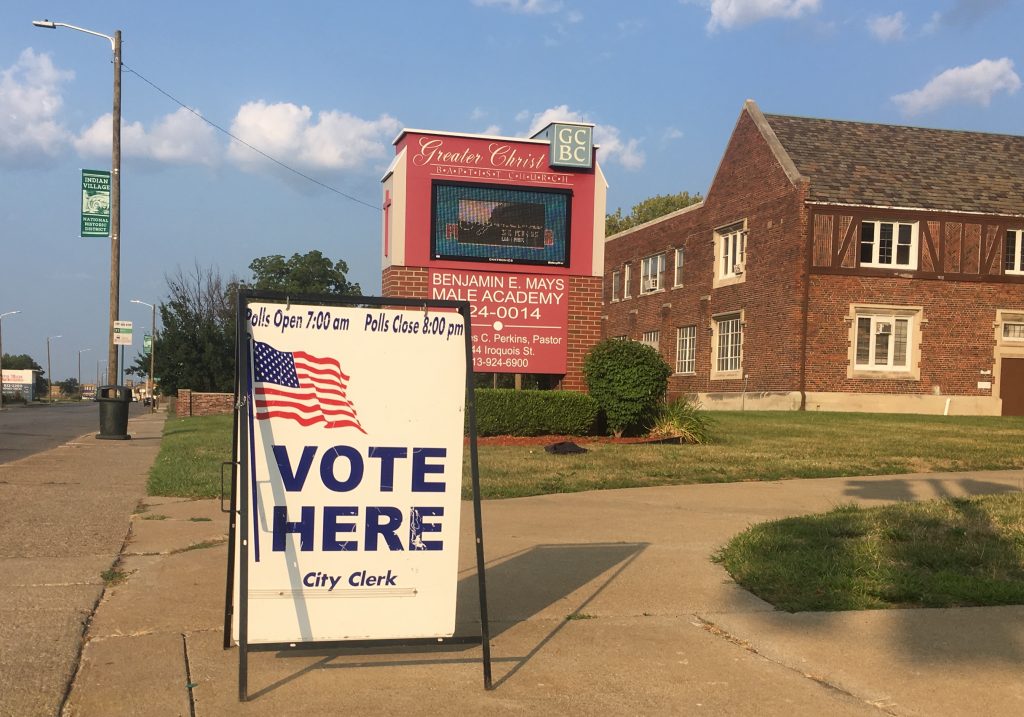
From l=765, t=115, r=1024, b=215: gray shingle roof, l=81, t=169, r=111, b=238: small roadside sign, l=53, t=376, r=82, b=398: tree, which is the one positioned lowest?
l=53, t=376, r=82, b=398: tree

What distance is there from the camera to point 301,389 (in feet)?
15.6

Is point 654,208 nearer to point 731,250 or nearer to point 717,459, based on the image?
point 731,250

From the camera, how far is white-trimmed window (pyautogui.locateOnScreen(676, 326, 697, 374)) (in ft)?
132

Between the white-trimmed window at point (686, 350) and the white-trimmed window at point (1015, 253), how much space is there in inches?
456

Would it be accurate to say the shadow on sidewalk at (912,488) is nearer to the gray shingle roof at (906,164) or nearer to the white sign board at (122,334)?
the white sign board at (122,334)

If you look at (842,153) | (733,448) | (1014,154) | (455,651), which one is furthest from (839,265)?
(455,651)

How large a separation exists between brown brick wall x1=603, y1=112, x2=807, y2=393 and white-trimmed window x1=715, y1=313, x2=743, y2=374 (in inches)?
14.3

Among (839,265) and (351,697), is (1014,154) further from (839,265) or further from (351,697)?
(351,697)

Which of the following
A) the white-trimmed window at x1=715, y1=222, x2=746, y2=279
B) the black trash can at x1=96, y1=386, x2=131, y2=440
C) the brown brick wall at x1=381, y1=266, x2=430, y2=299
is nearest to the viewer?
the brown brick wall at x1=381, y1=266, x2=430, y2=299

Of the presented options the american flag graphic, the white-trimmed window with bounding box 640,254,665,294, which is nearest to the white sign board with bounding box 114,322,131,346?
the american flag graphic

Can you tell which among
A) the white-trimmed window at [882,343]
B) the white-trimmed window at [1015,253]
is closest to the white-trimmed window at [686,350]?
the white-trimmed window at [882,343]

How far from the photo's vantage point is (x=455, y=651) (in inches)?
210

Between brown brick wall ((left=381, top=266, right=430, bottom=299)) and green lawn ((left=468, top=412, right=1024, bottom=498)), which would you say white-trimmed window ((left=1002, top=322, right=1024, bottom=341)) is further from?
brown brick wall ((left=381, top=266, right=430, bottom=299))

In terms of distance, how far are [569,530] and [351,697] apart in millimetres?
4628
